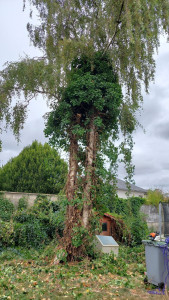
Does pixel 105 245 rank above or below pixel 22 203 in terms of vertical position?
below

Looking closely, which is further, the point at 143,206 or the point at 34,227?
the point at 143,206

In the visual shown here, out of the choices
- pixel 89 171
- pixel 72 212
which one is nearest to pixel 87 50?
pixel 89 171

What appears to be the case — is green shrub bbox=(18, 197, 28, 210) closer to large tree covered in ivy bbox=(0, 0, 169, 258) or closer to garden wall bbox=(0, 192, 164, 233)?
garden wall bbox=(0, 192, 164, 233)

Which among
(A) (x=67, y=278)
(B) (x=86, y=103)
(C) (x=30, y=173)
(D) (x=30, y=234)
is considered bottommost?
(A) (x=67, y=278)

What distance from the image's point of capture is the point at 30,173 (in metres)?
21.4

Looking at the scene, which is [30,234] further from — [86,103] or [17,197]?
[86,103]

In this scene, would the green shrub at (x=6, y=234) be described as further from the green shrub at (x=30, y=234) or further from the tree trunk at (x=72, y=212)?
the tree trunk at (x=72, y=212)

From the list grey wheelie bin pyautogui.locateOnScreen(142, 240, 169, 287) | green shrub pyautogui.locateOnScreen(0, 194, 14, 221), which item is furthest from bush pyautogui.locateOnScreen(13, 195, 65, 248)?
grey wheelie bin pyautogui.locateOnScreen(142, 240, 169, 287)

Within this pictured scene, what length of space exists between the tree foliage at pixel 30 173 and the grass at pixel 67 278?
32.1ft

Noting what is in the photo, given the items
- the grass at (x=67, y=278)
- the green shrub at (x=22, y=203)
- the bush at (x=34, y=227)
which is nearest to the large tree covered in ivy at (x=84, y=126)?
the grass at (x=67, y=278)

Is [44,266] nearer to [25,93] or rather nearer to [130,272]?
[130,272]

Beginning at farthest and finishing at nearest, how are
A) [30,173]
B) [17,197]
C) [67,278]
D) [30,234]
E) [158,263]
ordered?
[30,173] → [17,197] → [30,234] → [67,278] → [158,263]

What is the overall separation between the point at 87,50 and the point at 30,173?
12.3 metres

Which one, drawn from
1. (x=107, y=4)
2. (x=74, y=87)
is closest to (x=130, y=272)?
(x=74, y=87)
